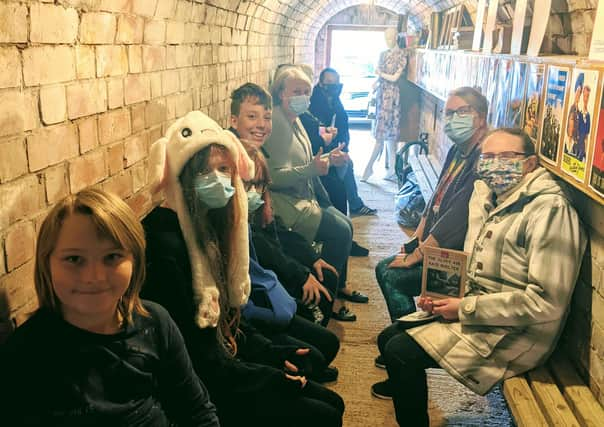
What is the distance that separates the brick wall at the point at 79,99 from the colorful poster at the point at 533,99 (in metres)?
1.92

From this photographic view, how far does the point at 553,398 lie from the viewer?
2.35m

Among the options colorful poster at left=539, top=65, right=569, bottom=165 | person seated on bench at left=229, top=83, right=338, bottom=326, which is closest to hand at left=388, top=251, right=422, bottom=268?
person seated on bench at left=229, top=83, right=338, bottom=326

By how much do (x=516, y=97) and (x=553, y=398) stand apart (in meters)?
1.65

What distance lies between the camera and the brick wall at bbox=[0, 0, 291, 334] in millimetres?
1806

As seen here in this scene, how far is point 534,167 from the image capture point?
279cm

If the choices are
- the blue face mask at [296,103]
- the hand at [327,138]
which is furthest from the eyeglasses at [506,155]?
the hand at [327,138]

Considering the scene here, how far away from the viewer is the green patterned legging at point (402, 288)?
11.5ft

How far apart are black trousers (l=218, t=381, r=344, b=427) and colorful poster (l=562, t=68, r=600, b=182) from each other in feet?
4.37

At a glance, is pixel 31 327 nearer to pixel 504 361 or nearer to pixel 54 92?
pixel 54 92

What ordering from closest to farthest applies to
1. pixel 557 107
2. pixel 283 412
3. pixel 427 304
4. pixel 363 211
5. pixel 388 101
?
pixel 283 412
pixel 557 107
pixel 427 304
pixel 363 211
pixel 388 101

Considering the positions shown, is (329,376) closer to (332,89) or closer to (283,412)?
(283,412)

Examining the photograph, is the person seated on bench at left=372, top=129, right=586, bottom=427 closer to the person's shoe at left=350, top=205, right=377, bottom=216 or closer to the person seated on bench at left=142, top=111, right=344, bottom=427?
the person seated on bench at left=142, top=111, right=344, bottom=427

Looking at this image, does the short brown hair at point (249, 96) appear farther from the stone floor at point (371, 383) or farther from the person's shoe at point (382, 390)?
the person's shoe at point (382, 390)

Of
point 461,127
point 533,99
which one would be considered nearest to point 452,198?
point 461,127
